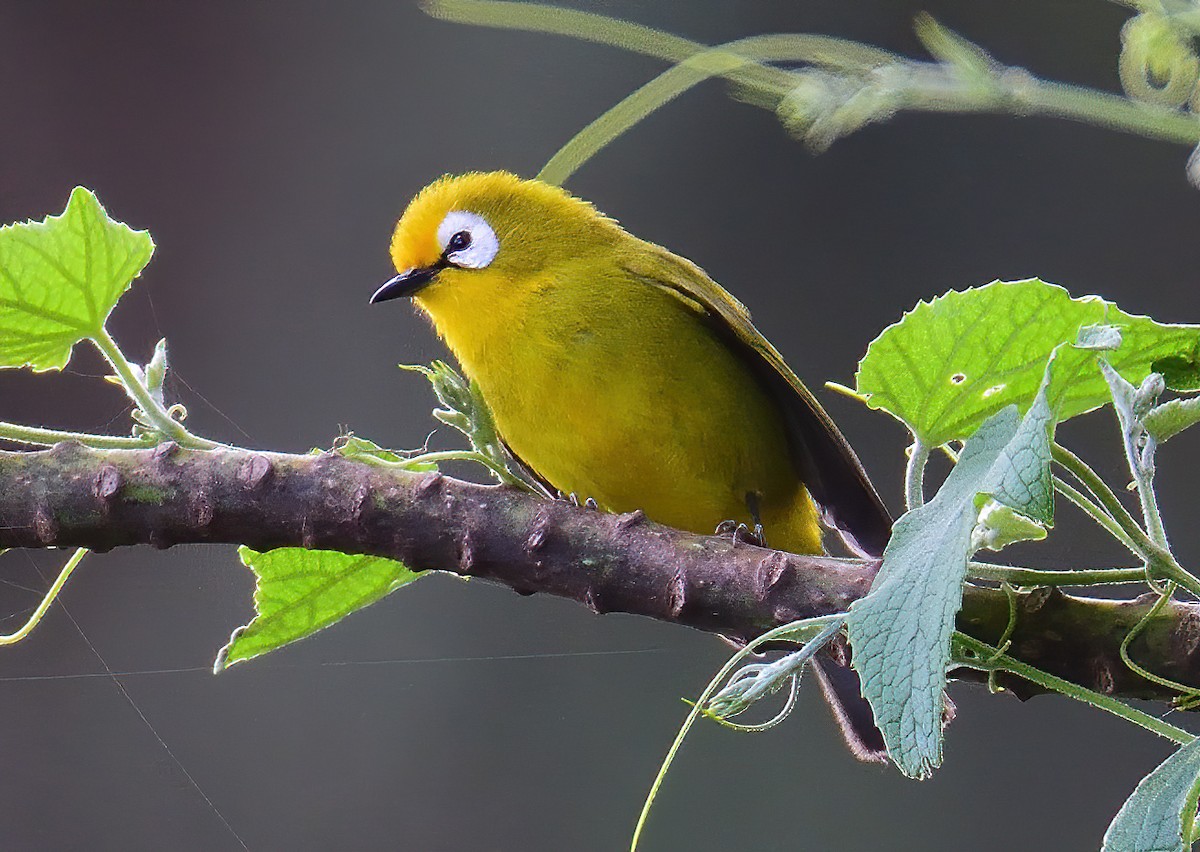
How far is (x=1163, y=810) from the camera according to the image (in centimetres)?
48

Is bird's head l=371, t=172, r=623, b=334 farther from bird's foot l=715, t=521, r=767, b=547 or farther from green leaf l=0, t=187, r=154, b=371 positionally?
green leaf l=0, t=187, r=154, b=371

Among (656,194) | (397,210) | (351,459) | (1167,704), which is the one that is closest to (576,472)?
(351,459)

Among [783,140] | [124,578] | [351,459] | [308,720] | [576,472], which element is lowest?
[308,720]

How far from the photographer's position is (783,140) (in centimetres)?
189

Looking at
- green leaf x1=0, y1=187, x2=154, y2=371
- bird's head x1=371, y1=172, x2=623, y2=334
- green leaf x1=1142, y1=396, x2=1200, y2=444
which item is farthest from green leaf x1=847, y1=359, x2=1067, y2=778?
bird's head x1=371, y1=172, x2=623, y2=334

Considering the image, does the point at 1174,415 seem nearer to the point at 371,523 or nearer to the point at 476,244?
the point at 371,523

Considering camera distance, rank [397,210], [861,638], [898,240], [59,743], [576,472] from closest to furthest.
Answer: [861,638] → [576,472] → [59,743] → [397,210] → [898,240]

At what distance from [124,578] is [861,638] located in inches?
52.3

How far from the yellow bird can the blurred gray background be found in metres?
0.28

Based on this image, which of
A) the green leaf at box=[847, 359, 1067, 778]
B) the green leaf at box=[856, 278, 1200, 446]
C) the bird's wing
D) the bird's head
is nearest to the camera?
the green leaf at box=[847, 359, 1067, 778]

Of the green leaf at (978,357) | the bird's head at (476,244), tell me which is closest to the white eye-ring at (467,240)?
the bird's head at (476,244)

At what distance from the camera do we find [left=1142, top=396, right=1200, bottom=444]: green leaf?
517 millimetres

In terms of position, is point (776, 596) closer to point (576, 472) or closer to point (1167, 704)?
point (1167, 704)

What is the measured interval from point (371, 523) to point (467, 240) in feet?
1.86
